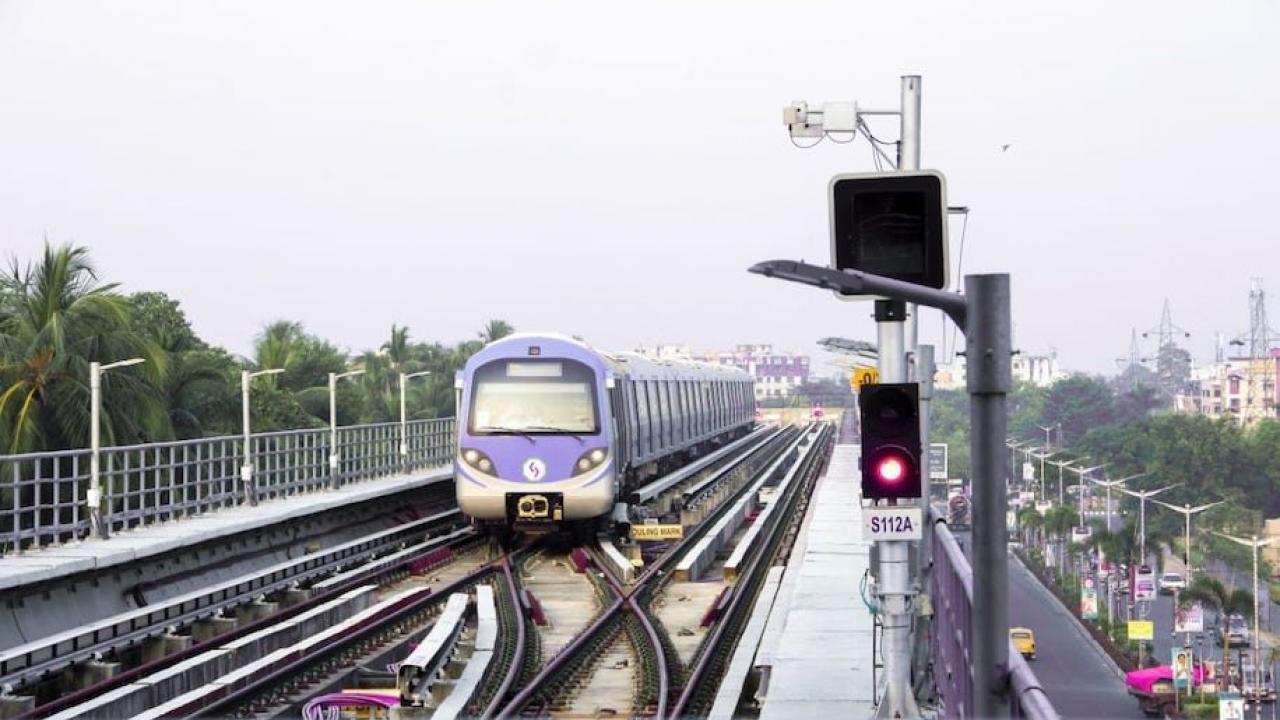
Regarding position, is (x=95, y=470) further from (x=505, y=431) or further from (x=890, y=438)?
(x=890, y=438)

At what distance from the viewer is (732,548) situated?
24438mm

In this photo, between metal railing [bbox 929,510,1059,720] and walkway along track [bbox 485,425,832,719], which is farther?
walkway along track [bbox 485,425,832,719]

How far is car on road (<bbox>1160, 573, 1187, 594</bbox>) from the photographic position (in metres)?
51.9

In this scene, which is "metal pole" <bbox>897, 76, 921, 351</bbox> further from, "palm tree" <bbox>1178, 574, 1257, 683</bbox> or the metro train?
"palm tree" <bbox>1178, 574, 1257, 683</bbox>

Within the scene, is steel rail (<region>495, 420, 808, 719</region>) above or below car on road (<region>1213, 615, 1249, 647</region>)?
above

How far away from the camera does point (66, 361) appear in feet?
65.7

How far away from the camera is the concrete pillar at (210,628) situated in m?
14.9


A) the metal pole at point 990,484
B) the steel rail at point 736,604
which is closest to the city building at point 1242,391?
the steel rail at point 736,604

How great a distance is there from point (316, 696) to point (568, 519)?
9.58 m

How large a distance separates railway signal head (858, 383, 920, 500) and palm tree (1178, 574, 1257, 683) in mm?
39329

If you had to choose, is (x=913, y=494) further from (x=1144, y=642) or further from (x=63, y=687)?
(x=1144, y=642)

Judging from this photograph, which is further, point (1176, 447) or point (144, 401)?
point (1176, 447)

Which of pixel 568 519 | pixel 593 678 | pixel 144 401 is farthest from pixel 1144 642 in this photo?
pixel 593 678

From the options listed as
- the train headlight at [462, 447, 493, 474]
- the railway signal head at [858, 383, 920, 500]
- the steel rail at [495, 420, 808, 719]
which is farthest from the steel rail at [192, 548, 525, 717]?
the railway signal head at [858, 383, 920, 500]
